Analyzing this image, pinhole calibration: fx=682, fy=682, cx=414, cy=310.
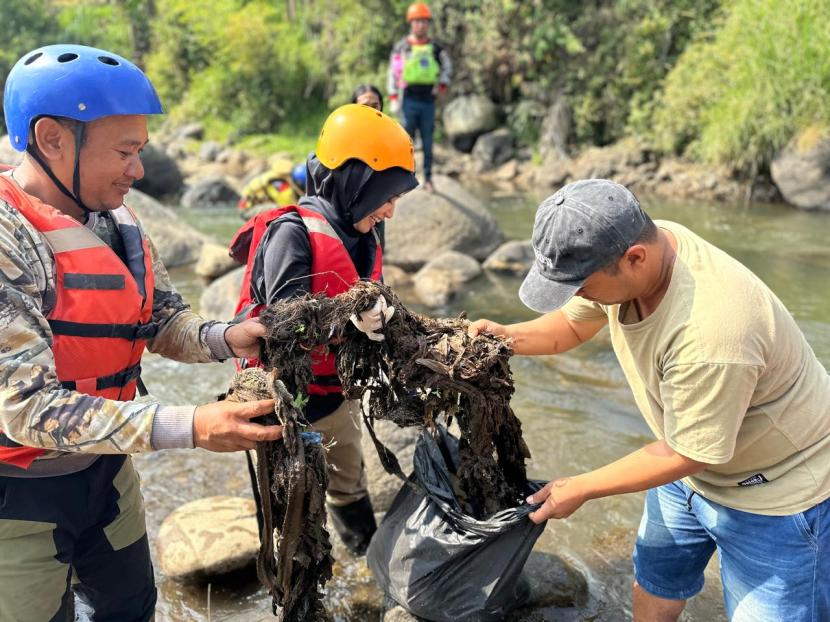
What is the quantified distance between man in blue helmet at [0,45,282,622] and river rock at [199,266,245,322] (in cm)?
518

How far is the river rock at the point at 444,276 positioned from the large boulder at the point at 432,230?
31 cm

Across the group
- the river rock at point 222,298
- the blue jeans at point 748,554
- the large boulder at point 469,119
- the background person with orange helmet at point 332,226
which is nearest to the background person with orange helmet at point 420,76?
the river rock at point 222,298

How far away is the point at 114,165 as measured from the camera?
2.08 m

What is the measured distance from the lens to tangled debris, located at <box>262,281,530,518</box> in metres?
2.42

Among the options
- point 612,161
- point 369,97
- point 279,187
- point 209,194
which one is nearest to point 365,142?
point 369,97

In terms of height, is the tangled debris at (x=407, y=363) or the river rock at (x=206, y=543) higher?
the tangled debris at (x=407, y=363)

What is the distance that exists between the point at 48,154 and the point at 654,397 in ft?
6.84

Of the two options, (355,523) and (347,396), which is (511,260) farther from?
(347,396)

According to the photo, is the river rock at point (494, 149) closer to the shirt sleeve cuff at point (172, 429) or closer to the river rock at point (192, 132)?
the river rock at point (192, 132)

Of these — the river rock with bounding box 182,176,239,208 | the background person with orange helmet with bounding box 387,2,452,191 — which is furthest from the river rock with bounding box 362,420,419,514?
the river rock with bounding box 182,176,239,208

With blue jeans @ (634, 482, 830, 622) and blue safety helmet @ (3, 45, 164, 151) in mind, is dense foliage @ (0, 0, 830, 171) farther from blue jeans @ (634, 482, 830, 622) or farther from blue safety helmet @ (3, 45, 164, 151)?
blue safety helmet @ (3, 45, 164, 151)

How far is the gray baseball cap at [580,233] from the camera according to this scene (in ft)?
6.50

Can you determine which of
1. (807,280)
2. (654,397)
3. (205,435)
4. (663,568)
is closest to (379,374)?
(205,435)

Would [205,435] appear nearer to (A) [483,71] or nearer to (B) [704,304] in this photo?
(B) [704,304]
